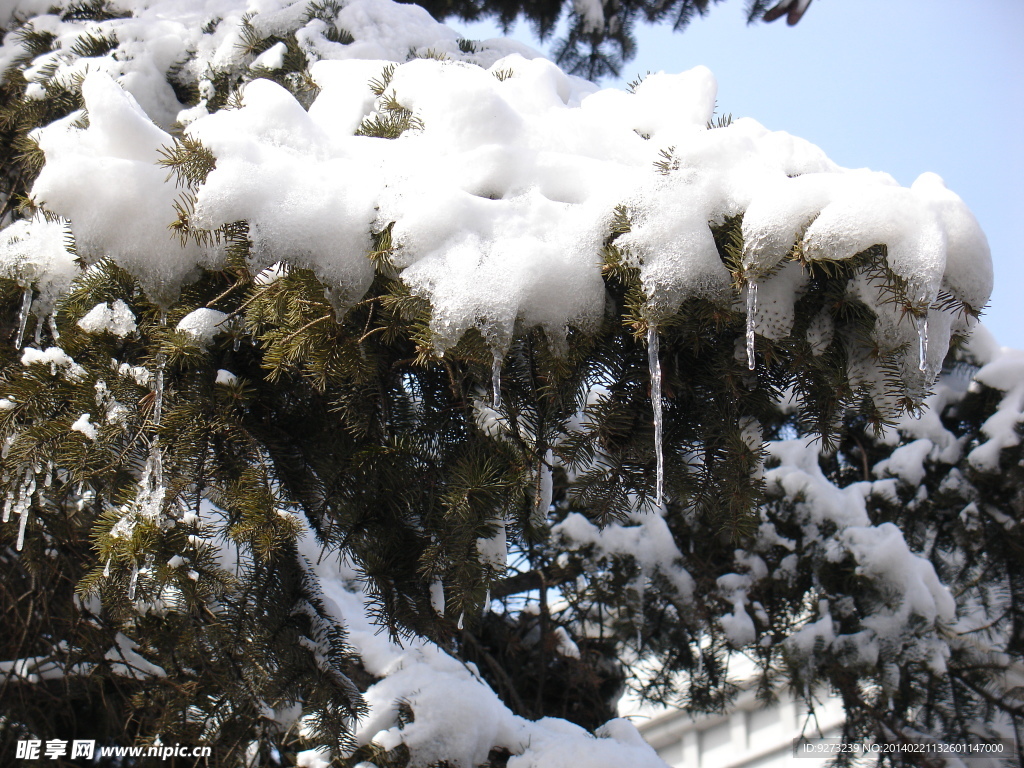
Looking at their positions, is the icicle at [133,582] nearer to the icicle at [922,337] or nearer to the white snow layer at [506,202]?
the white snow layer at [506,202]

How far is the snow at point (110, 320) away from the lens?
1433mm

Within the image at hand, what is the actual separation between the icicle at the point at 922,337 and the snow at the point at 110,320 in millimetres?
1399

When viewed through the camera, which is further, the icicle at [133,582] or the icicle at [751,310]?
the icicle at [133,582]

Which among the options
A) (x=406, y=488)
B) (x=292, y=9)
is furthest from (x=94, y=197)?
(x=292, y=9)

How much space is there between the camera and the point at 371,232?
124 cm

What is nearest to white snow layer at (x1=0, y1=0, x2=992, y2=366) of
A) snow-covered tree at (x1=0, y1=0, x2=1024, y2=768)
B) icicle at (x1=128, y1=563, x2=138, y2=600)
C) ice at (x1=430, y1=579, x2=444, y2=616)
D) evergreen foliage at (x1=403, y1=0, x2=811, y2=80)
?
snow-covered tree at (x1=0, y1=0, x2=1024, y2=768)

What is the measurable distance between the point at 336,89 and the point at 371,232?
2.33 feet

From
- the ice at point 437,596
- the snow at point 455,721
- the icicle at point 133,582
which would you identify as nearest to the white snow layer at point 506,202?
the icicle at point 133,582

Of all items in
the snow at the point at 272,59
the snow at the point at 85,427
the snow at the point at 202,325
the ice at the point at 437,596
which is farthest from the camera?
the snow at the point at 272,59

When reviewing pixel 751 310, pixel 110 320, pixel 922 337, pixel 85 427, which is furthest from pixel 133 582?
pixel 922 337

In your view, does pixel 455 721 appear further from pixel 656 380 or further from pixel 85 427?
pixel 656 380

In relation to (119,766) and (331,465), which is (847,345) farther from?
(119,766)

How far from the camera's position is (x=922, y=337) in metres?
1.10

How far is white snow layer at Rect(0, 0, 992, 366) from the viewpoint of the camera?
3.61 ft
